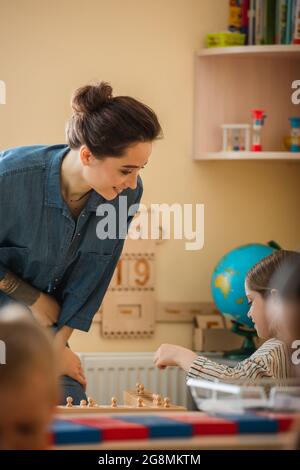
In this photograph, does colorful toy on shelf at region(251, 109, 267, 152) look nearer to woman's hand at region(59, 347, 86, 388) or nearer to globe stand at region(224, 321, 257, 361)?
globe stand at region(224, 321, 257, 361)

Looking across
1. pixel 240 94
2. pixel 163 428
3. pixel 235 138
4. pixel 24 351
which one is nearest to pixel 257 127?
pixel 235 138

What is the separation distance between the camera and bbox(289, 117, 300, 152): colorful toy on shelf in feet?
11.9

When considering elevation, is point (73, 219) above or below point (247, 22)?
below

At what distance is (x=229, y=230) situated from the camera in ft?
12.6

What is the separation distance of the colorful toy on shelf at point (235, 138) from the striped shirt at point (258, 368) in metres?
1.53

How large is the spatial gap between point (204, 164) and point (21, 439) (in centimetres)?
289

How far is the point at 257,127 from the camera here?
362cm

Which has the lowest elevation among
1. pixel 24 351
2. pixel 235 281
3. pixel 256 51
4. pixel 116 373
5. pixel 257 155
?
pixel 116 373

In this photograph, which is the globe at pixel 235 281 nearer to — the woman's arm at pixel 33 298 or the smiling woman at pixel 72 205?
the smiling woman at pixel 72 205

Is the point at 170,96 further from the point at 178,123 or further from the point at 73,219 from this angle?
the point at 73,219

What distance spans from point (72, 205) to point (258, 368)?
650 millimetres

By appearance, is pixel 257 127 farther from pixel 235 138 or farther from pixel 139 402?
pixel 139 402
